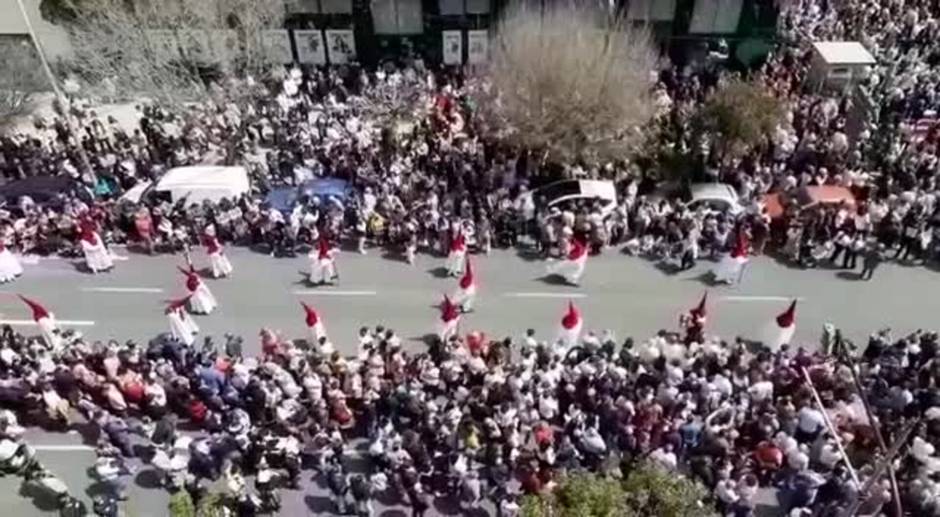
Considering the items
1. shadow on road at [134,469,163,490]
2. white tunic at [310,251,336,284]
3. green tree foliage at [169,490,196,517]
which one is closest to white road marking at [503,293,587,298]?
white tunic at [310,251,336,284]

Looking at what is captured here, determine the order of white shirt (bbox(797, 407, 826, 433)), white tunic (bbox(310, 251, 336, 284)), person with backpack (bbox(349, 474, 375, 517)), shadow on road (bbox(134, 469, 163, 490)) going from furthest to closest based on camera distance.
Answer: white tunic (bbox(310, 251, 336, 284)) → shadow on road (bbox(134, 469, 163, 490)) → white shirt (bbox(797, 407, 826, 433)) → person with backpack (bbox(349, 474, 375, 517))

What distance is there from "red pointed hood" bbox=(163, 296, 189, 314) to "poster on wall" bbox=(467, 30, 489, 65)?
40.8 feet

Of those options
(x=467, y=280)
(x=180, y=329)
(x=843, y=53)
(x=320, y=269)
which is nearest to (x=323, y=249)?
(x=320, y=269)

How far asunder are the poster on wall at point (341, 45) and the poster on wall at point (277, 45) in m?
1.23

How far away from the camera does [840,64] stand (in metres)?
27.6

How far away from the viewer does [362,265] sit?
23.3 meters

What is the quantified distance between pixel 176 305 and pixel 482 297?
650 centimetres

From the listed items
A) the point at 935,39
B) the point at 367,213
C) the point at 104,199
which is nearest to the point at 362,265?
the point at 367,213

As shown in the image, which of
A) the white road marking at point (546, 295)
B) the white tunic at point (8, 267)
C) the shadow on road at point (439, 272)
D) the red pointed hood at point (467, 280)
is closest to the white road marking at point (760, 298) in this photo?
the white road marking at point (546, 295)

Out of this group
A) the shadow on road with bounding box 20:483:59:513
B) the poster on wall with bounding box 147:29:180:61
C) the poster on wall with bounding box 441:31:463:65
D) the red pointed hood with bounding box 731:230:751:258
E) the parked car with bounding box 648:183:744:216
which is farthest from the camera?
the poster on wall with bounding box 441:31:463:65

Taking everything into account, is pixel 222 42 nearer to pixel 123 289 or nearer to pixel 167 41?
pixel 167 41

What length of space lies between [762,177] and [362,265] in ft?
33.0

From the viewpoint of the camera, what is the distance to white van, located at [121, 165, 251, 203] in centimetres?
2414

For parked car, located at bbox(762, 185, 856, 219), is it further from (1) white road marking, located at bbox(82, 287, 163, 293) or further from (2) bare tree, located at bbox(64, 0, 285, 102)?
(2) bare tree, located at bbox(64, 0, 285, 102)
